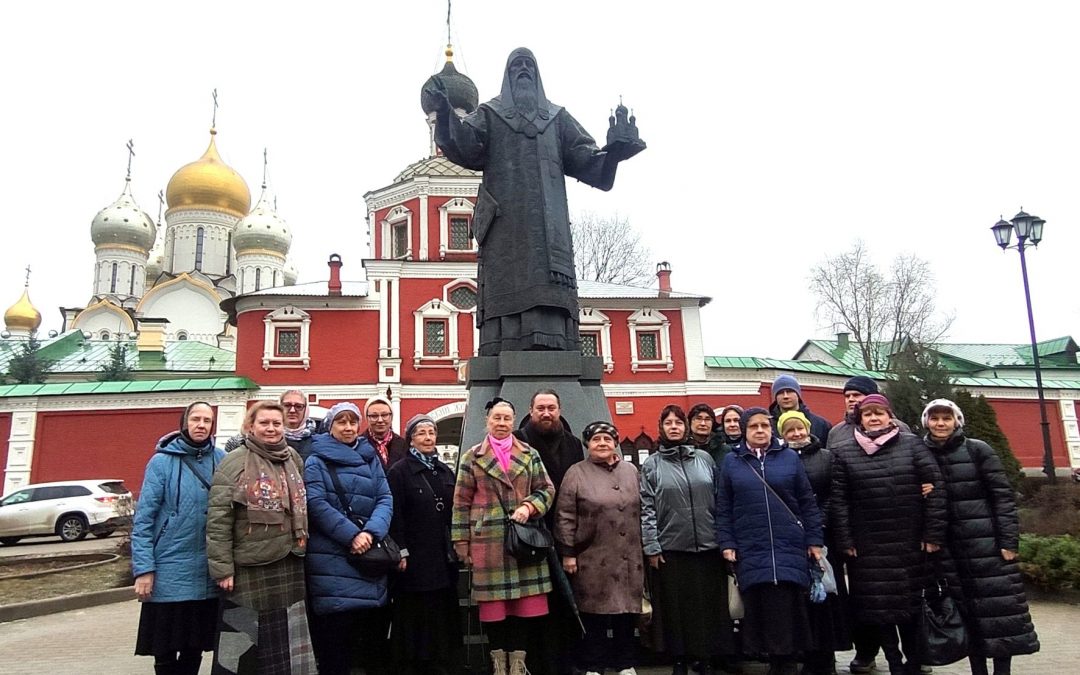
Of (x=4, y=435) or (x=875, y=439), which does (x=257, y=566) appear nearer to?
(x=875, y=439)

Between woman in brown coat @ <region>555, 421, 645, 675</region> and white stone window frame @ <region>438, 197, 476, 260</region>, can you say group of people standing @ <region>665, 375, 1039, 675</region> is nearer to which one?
woman in brown coat @ <region>555, 421, 645, 675</region>

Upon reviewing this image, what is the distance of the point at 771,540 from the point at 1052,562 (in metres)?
4.97

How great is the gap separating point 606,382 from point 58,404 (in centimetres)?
1595

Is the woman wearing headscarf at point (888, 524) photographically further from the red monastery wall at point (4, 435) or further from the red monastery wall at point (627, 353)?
the red monastery wall at point (4, 435)

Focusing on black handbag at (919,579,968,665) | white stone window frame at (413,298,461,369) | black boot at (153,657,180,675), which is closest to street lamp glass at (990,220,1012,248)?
black handbag at (919,579,968,665)

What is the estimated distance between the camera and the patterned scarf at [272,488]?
10.5 feet

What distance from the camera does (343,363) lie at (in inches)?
893

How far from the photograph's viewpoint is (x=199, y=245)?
3850 centimetres

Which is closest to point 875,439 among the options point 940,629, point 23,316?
point 940,629

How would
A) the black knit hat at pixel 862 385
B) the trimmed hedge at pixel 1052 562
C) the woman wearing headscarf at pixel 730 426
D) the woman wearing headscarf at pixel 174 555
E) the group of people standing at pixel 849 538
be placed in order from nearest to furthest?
A: the woman wearing headscarf at pixel 174 555, the group of people standing at pixel 849 538, the black knit hat at pixel 862 385, the woman wearing headscarf at pixel 730 426, the trimmed hedge at pixel 1052 562

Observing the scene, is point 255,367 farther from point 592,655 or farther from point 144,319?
point 592,655

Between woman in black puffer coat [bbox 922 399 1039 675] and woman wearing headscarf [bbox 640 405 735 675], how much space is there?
48.6 inches

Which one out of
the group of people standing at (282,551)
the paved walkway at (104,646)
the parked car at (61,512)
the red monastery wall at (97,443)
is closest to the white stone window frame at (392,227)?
the red monastery wall at (97,443)

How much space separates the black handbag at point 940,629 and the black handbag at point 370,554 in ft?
8.96
